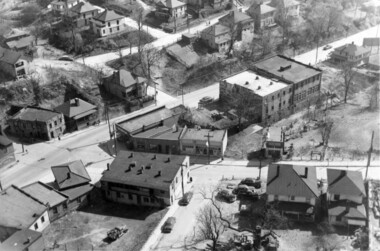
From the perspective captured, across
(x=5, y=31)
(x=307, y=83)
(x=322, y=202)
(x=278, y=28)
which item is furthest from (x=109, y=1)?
(x=322, y=202)

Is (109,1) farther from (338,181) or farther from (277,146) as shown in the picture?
(338,181)

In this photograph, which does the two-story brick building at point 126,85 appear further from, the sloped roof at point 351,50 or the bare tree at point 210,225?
the sloped roof at point 351,50

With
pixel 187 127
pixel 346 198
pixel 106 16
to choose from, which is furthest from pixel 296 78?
pixel 106 16

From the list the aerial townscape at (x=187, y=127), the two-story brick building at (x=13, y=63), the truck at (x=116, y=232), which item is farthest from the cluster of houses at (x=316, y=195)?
the two-story brick building at (x=13, y=63)

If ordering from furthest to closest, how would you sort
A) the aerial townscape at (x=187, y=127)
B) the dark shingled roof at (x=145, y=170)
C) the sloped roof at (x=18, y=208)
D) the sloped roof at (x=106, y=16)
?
the sloped roof at (x=106, y=16) → the dark shingled roof at (x=145, y=170) → the aerial townscape at (x=187, y=127) → the sloped roof at (x=18, y=208)

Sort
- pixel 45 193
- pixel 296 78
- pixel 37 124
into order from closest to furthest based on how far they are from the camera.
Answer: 1. pixel 45 193
2. pixel 37 124
3. pixel 296 78

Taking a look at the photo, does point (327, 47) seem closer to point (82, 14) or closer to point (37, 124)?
point (82, 14)
